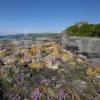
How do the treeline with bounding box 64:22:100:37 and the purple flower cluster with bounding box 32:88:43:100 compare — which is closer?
the purple flower cluster with bounding box 32:88:43:100

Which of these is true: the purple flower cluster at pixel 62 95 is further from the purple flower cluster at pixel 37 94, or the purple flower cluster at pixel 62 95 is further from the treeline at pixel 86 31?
the treeline at pixel 86 31

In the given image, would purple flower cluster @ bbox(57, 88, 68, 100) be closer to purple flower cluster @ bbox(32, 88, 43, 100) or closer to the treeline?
purple flower cluster @ bbox(32, 88, 43, 100)

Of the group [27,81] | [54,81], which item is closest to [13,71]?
[27,81]

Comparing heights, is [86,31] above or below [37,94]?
above

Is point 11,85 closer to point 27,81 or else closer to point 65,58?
point 27,81

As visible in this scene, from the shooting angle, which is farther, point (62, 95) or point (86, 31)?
point (86, 31)

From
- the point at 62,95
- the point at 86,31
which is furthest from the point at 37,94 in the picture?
the point at 86,31

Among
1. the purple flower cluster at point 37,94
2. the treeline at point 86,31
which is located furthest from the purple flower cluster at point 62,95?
the treeline at point 86,31

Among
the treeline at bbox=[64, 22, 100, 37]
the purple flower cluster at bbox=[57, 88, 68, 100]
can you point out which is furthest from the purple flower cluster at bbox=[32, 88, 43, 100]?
the treeline at bbox=[64, 22, 100, 37]

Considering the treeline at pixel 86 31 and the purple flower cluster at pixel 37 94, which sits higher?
the treeline at pixel 86 31

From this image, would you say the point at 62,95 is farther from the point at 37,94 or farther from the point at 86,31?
the point at 86,31

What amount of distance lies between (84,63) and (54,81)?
3.13ft

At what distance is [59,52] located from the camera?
14.7 ft

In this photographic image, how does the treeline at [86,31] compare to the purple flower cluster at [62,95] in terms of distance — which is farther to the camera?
the treeline at [86,31]
